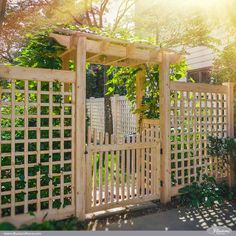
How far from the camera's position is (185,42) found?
9438mm

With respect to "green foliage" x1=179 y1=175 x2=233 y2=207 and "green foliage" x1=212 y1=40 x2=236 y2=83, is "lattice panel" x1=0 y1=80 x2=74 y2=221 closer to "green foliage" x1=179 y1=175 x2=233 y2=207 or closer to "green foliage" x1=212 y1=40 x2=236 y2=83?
"green foliage" x1=179 y1=175 x2=233 y2=207

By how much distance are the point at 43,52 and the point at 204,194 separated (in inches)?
133

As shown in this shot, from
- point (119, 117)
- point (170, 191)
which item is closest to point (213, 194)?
point (170, 191)

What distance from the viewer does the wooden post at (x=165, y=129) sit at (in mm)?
4746

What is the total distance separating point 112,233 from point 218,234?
1.28 metres

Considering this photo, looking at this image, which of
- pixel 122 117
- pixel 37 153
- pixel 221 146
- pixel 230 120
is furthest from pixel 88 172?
pixel 122 117

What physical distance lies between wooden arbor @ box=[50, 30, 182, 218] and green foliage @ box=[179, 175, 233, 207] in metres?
0.33

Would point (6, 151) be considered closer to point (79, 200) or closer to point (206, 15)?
point (79, 200)

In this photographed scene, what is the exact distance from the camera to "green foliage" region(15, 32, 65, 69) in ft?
13.9

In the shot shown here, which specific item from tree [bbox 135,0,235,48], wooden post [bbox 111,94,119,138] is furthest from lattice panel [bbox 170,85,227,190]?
wooden post [bbox 111,94,119,138]

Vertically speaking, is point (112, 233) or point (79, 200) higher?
point (79, 200)

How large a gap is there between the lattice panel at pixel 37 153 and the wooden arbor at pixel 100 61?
122mm

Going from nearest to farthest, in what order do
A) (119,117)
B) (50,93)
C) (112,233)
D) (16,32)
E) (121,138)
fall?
(112,233)
(50,93)
(121,138)
(16,32)
(119,117)

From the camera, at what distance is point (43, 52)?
4230 mm
